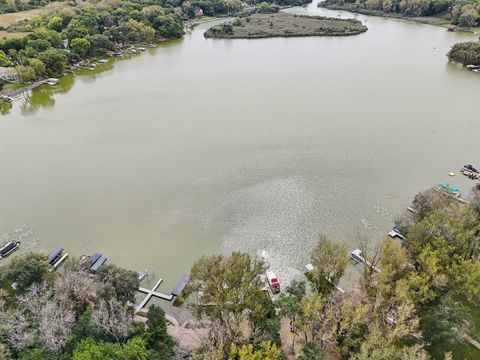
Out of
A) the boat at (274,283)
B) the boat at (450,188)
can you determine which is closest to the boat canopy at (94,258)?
the boat at (274,283)

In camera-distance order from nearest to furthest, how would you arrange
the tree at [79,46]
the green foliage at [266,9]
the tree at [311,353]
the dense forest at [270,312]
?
the tree at [311,353] → the dense forest at [270,312] → the tree at [79,46] → the green foliage at [266,9]

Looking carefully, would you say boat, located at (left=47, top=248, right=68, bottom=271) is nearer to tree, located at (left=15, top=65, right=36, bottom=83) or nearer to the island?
tree, located at (left=15, top=65, right=36, bottom=83)

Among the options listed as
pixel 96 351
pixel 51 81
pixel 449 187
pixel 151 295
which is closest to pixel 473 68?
pixel 449 187

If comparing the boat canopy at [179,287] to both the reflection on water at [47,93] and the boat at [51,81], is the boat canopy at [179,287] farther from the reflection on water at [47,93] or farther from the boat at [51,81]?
the boat at [51,81]

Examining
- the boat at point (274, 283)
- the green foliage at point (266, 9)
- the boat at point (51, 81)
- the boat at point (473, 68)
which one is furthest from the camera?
the green foliage at point (266, 9)

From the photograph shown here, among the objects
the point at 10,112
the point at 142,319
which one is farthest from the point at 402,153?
the point at 10,112

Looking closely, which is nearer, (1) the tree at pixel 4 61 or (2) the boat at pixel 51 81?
(2) the boat at pixel 51 81

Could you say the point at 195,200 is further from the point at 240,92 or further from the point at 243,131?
the point at 240,92
